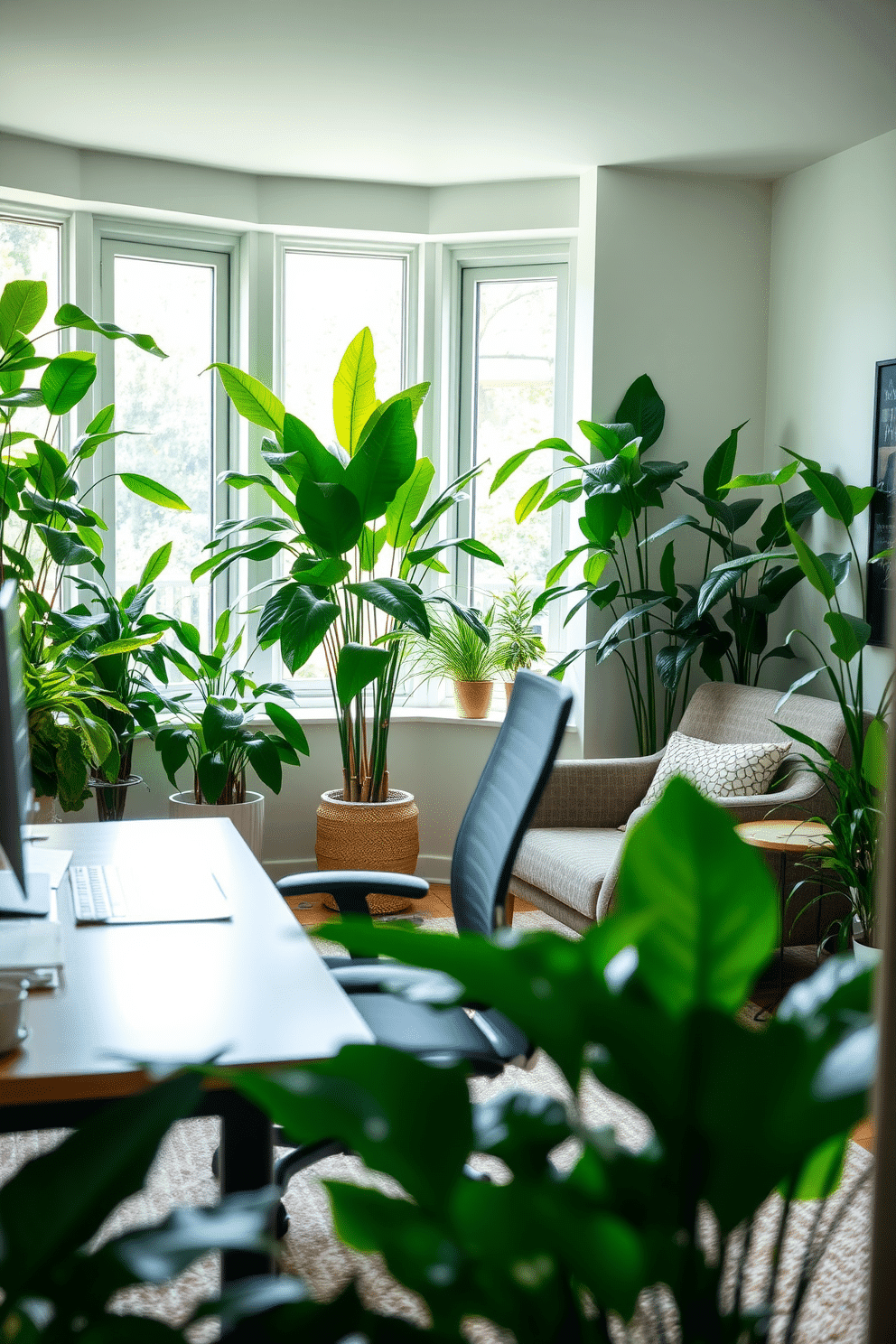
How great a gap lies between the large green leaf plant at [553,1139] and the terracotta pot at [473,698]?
160 inches

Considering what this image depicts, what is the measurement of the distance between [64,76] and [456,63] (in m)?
1.19

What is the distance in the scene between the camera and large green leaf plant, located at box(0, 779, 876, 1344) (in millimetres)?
701

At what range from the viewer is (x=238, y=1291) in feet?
2.47

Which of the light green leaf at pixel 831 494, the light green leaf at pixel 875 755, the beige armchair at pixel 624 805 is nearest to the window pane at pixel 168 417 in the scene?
the beige armchair at pixel 624 805

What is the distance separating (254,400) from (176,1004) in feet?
10.1

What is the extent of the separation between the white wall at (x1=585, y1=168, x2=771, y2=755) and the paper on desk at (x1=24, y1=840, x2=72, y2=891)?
8.73 feet

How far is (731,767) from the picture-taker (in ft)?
12.3

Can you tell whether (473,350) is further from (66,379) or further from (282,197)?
(66,379)

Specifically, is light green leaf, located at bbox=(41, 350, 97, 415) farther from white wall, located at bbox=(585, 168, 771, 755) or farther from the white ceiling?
white wall, located at bbox=(585, 168, 771, 755)

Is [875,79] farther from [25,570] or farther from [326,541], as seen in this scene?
[25,570]

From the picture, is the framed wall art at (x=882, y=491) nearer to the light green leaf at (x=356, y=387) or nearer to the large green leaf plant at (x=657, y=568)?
the large green leaf plant at (x=657, y=568)

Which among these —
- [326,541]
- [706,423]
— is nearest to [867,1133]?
[326,541]

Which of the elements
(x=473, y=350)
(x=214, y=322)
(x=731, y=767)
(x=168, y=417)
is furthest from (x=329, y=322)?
(x=731, y=767)

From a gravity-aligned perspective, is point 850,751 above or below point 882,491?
below
